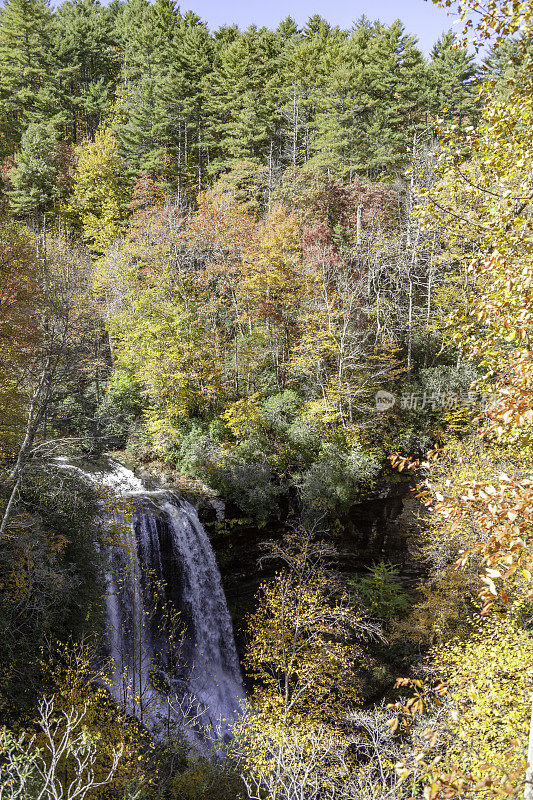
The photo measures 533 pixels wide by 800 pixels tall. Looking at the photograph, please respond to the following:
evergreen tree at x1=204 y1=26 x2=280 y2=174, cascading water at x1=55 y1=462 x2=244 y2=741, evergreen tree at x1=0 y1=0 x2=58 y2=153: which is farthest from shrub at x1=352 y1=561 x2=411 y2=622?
evergreen tree at x1=0 y1=0 x2=58 y2=153

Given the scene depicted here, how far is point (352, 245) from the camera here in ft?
77.3

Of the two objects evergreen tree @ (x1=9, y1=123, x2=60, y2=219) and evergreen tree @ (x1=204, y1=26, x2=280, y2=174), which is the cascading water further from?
evergreen tree @ (x1=204, y1=26, x2=280, y2=174)

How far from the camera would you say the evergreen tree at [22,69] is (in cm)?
3044

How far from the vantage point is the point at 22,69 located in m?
31.2

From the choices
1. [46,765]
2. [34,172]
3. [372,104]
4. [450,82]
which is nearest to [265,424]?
[46,765]

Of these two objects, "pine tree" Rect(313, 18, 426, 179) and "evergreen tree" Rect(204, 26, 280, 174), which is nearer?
"pine tree" Rect(313, 18, 426, 179)

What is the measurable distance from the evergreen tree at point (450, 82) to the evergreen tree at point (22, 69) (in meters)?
25.2

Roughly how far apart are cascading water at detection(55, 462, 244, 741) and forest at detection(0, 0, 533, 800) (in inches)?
4.1

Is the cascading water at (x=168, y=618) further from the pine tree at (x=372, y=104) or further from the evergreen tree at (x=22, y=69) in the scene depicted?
the evergreen tree at (x=22, y=69)

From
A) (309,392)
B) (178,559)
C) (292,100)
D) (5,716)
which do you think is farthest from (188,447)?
(292,100)

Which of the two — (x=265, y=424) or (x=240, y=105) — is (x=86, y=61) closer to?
(x=240, y=105)

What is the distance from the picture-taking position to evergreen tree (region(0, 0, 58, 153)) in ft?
99.9

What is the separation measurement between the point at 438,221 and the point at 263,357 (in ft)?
51.4

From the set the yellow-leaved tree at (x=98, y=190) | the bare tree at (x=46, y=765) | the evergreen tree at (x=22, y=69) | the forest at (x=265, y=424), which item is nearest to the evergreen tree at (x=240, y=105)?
the forest at (x=265, y=424)
